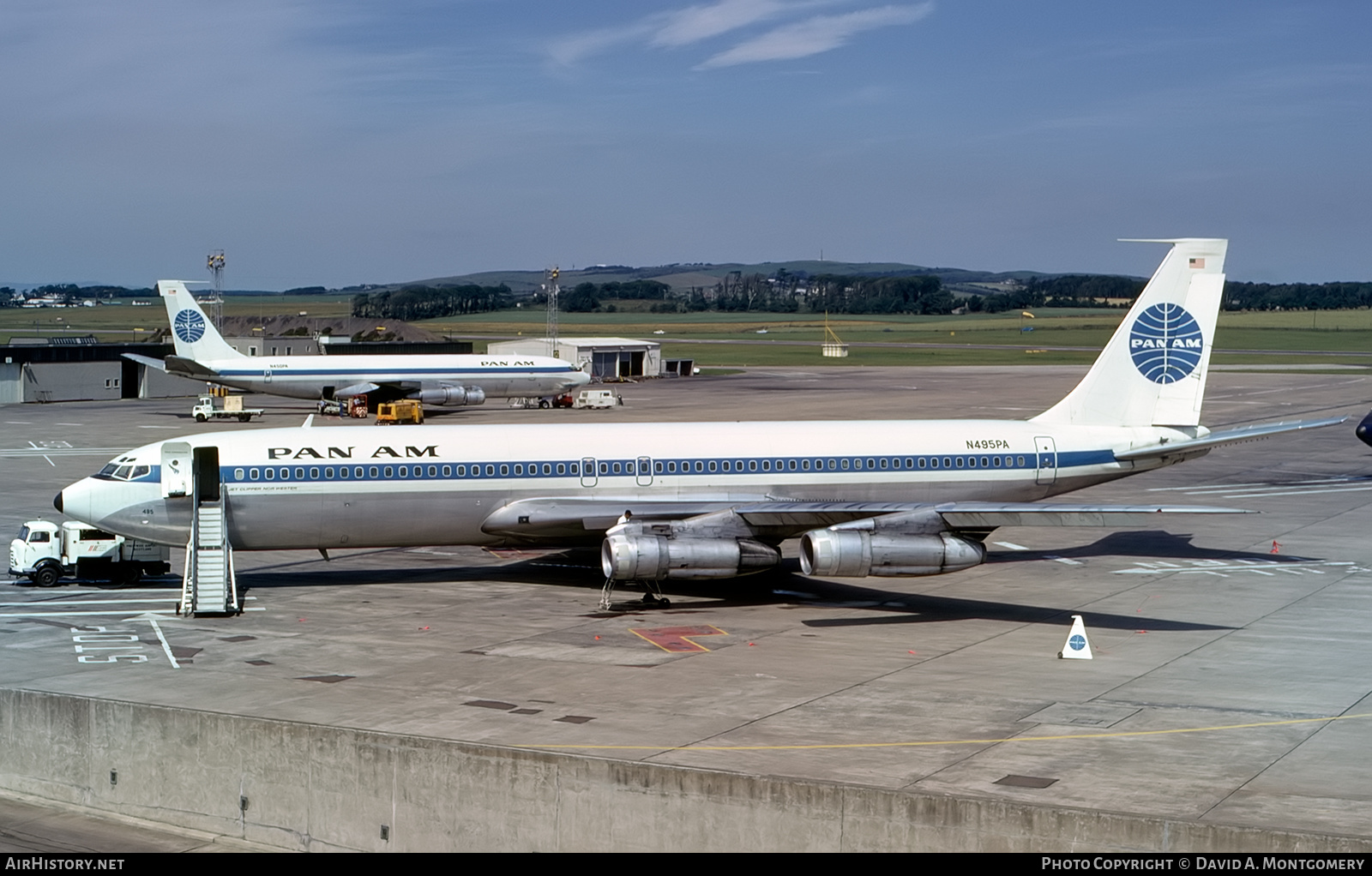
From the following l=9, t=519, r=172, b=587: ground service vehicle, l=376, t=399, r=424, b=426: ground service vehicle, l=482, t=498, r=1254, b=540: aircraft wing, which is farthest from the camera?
l=376, t=399, r=424, b=426: ground service vehicle

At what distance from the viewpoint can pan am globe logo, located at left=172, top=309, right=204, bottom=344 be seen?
326 feet

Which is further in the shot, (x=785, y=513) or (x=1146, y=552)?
(x=1146, y=552)

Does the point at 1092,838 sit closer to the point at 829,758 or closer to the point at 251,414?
the point at 829,758

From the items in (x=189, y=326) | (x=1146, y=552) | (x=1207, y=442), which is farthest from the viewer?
(x=189, y=326)

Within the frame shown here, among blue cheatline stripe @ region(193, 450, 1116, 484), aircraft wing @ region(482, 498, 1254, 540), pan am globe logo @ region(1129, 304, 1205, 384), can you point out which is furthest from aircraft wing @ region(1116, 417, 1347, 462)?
aircraft wing @ region(482, 498, 1254, 540)

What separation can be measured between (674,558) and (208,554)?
501 inches

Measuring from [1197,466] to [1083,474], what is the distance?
29.7 metres

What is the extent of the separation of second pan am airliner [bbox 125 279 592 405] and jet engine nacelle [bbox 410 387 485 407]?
0.20ft

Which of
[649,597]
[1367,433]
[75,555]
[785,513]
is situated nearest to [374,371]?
[75,555]

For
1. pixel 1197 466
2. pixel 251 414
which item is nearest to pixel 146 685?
pixel 1197 466

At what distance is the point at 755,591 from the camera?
40750mm

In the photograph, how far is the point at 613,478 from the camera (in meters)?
40.6

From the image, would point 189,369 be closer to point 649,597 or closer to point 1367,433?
point 649,597

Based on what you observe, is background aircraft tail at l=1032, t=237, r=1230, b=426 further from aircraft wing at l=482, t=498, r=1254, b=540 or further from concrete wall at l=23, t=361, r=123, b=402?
concrete wall at l=23, t=361, r=123, b=402
